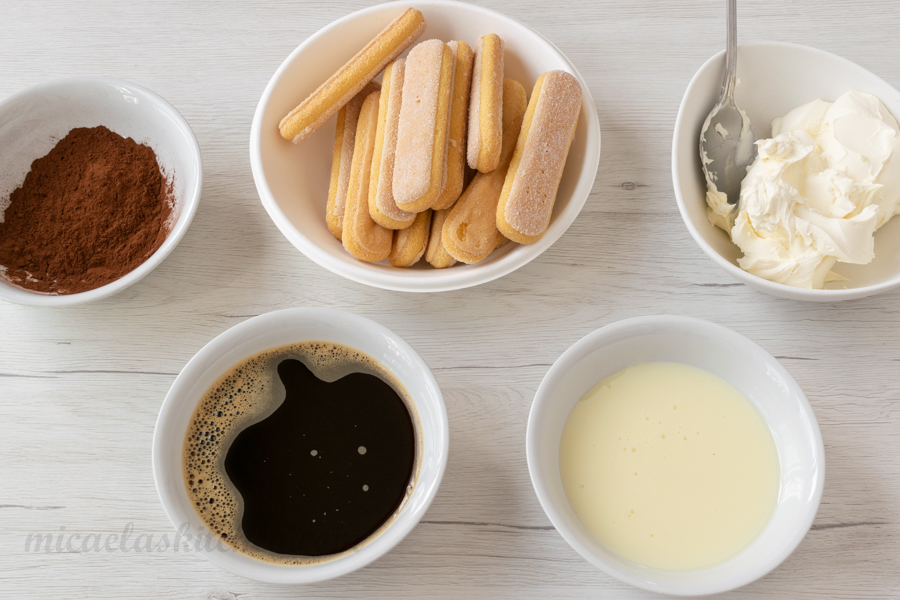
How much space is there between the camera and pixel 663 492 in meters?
0.67

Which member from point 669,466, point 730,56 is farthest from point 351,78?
point 669,466

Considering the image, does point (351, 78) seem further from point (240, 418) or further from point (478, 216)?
point (240, 418)

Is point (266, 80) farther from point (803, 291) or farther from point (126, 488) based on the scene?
point (803, 291)

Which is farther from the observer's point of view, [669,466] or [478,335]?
[478,335]

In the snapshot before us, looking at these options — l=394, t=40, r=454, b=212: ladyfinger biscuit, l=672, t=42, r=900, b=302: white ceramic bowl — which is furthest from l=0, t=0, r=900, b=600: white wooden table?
l=394, t=40, r=454, b=212: ladyfinger biscuit

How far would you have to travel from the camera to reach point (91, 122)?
840mm

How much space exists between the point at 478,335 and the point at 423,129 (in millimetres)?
258

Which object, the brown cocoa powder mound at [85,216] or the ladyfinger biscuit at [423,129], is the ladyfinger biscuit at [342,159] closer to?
the ladyfinger biscuit at [423,129]

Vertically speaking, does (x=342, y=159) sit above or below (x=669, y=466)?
above

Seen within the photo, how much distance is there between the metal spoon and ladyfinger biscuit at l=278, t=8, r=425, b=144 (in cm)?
39

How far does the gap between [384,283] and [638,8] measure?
1.86 feet

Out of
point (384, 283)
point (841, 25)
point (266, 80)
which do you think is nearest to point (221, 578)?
point (384, 283)

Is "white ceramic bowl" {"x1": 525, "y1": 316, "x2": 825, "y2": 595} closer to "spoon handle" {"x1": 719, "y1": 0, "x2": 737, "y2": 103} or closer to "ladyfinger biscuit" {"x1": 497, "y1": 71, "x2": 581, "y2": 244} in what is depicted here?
"ladyfinger biscuit" {"x1": 497, "y1": 71, "x2": 581, "y2": 244}

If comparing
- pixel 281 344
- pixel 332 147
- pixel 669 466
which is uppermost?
pixel 332 147
